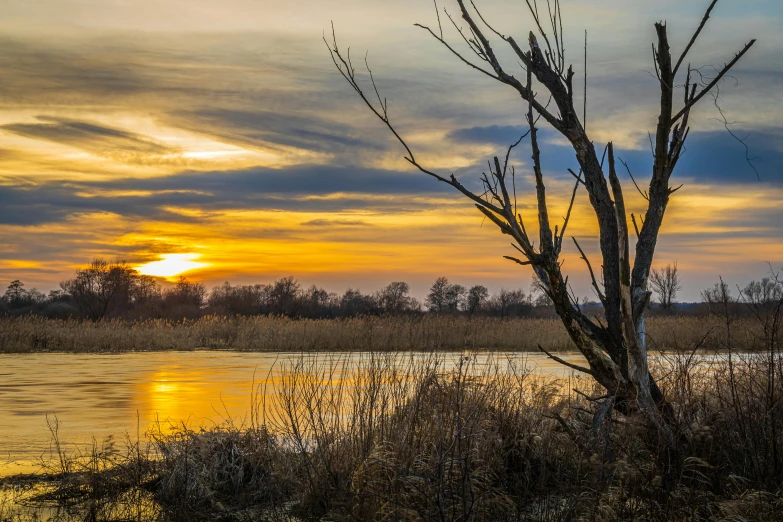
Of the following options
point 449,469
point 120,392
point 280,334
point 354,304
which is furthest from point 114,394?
point 354,304

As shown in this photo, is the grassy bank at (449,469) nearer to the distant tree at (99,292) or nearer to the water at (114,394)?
the water at (114,394)

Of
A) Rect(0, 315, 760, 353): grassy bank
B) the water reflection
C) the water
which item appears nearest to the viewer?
the water reflection

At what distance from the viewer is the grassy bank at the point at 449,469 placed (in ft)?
19.4

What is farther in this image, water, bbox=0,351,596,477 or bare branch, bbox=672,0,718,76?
water, bbox=0,351,596,477

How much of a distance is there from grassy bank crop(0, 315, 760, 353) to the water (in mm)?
2717

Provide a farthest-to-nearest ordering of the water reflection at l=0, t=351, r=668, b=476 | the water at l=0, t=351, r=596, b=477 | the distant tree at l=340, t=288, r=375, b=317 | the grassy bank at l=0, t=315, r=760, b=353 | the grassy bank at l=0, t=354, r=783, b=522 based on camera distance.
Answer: the distant tree at l=340, t=288, r=375, b=317 < the grassy bank at l=0, t=315, r=760, b=353 < the water at l=0, t=351, r=596, b=477 < the water reflection at l=0, t=351, r=668, b=476 < the grassy bank at l=0, t=354, r=783, b=522

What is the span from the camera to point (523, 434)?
26.4 ft

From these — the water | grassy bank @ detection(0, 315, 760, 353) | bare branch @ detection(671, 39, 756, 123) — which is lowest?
the water

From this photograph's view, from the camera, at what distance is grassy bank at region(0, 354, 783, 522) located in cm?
590

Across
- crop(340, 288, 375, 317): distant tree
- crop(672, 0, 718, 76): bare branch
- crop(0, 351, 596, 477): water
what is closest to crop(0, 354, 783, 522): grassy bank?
crop(0, 351, 596, 477): water

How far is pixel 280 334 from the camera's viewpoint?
32.6m

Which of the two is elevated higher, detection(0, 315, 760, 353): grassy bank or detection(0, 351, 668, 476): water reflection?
detection(0, 315, 760, 353): grassy bank

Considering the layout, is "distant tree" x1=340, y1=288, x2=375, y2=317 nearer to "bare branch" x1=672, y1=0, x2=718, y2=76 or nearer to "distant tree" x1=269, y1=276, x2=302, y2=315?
"distant tree" x1=269, y1=276, x2=302, y2=315

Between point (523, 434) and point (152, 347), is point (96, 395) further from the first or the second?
point (152, 347)
